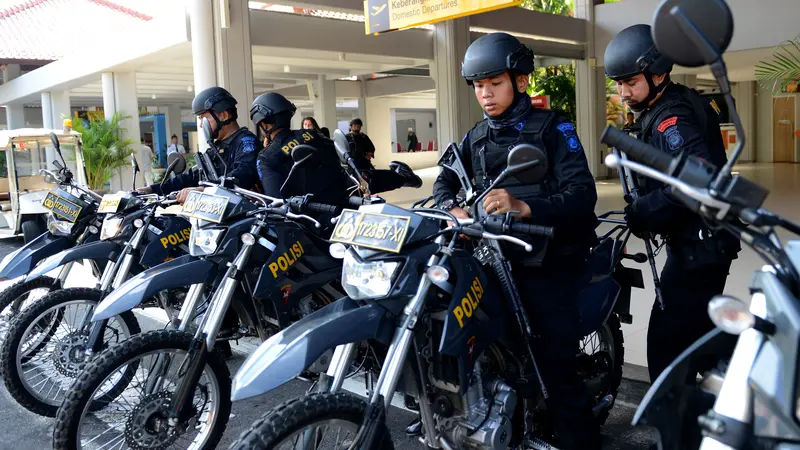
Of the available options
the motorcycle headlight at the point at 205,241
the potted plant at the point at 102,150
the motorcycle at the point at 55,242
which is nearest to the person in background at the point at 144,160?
the potted plant at the point at 102,150

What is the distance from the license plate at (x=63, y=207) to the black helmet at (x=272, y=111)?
1303 millimetres

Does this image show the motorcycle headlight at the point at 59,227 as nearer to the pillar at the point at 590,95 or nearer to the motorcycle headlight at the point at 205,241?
the motorcycle headlight at the point at 205,241

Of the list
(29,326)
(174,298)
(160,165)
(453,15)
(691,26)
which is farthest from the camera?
(160,165)

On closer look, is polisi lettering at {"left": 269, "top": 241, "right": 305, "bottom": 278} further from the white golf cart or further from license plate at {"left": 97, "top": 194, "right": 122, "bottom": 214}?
the white golf cart

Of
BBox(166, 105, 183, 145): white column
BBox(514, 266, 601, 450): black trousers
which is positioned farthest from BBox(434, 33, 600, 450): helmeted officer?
BBox(166, 105, 183, 145): white column

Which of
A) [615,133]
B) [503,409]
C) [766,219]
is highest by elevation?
[615,133]

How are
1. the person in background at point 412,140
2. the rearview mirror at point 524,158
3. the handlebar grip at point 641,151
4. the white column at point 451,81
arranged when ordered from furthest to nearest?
the person in background at point 412,140
the white column at point 451,81
the rearview mirror at point 524,158
the handlebar grip at point 641,151

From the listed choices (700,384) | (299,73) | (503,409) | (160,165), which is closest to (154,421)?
(503,409)

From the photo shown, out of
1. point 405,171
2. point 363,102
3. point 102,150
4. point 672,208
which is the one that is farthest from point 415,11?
point 363,102

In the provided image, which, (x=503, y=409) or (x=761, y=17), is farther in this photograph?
(x=761, y=17)

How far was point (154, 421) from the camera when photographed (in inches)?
120

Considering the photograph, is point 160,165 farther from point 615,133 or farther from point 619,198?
point 615,133

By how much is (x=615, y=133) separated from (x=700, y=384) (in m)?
0.61

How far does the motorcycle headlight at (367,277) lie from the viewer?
2.31m
